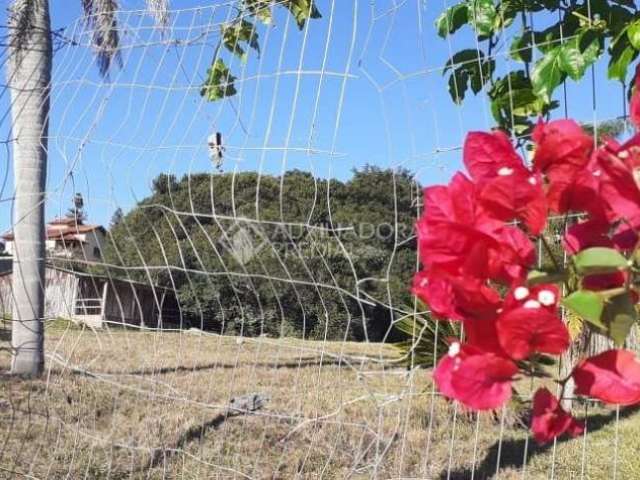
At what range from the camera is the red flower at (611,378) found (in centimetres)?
38

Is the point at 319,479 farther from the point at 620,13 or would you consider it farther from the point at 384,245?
the point at 384,245

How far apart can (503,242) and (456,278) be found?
0.03 meters

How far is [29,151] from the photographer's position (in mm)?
2822

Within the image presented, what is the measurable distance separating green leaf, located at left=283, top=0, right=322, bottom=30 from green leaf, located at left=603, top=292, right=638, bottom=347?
1419mm

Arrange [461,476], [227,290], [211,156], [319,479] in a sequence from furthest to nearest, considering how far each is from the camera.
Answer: [227,290] < [461,476] < [319,479] < [211,156]

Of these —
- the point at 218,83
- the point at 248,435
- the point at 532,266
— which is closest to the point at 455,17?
the point at 218,83

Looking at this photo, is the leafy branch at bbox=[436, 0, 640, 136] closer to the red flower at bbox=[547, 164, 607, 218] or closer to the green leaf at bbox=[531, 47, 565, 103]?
the green leaf at bbox=[531, 47, 565, 103]

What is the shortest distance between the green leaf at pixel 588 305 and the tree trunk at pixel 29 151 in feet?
7.17

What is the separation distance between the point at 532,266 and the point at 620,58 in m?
0.68

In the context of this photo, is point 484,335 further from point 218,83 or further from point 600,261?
point 218,83

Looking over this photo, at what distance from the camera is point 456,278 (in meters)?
0.40

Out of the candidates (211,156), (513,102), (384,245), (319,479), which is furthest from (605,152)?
(384,245)

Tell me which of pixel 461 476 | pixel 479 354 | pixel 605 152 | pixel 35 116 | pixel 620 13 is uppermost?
pixel 35 116

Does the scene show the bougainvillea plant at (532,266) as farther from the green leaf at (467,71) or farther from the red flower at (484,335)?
the green leaf at (467,71)
